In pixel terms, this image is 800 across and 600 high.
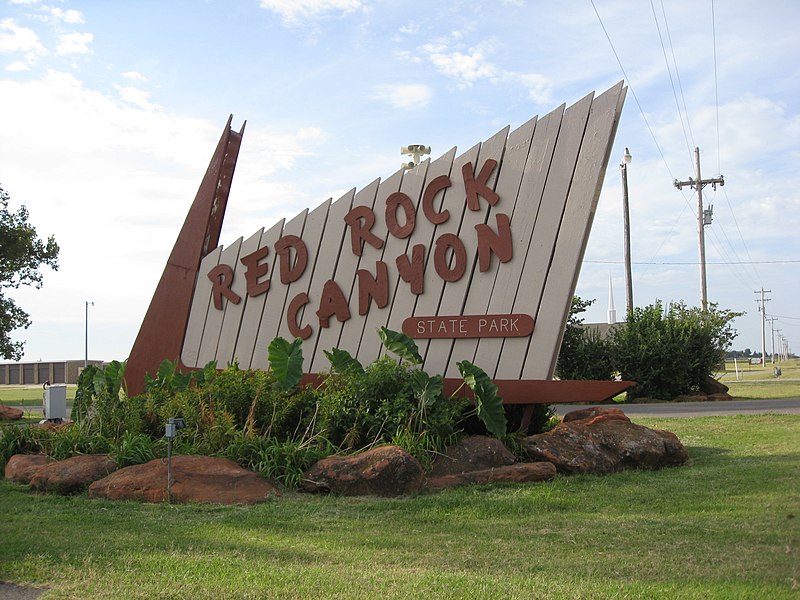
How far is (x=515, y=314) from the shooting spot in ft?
34.3

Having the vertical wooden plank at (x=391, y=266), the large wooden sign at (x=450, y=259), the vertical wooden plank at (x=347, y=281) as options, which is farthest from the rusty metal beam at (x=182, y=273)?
the vertical wooden plank at (x=391, y=266)

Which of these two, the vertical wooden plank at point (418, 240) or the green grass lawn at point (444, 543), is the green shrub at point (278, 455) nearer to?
the green grass lawn at point (444, 543)

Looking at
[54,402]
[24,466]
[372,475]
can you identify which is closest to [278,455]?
[372,475]

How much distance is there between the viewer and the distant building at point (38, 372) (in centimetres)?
5725

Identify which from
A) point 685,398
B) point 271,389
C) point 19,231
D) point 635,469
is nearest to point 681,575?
point 635,469

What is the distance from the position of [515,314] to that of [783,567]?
5697 millimetres

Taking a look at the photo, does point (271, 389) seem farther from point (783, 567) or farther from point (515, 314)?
point (783, 567)

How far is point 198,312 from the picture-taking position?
13.2 m

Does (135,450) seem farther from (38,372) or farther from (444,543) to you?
(38,372)

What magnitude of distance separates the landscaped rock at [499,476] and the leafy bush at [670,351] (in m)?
17.2

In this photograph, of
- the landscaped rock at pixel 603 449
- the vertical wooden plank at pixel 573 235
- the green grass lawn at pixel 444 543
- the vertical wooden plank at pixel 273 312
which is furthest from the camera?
the vertical wooden plank at pixel 273 312

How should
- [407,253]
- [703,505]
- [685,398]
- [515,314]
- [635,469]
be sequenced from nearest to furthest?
[703,505]
[635,469]
[515,314]
[407,253]
[685,398]

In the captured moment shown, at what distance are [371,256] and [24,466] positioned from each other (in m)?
5.43

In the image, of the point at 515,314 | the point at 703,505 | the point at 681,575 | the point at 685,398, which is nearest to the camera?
the point at 681,575
